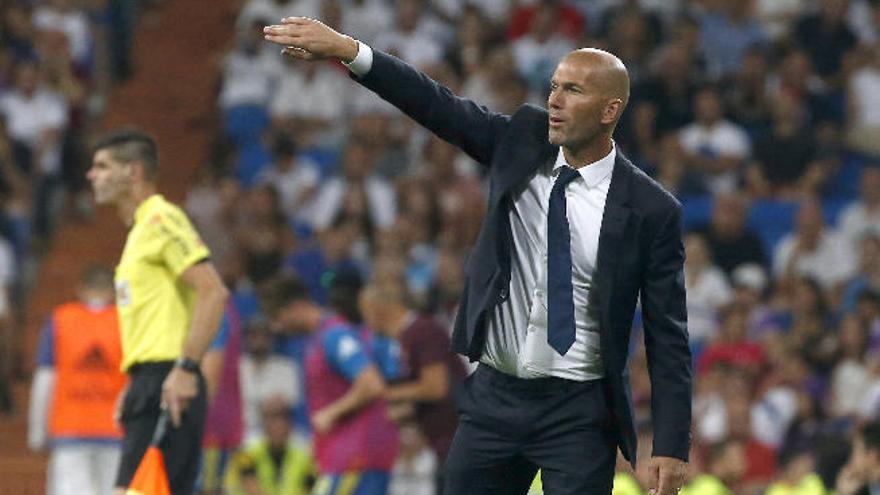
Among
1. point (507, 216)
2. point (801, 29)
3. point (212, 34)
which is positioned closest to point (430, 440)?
point (507, 216)

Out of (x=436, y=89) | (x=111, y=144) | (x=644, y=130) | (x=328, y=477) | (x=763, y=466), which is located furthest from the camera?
(x=644, y=130)

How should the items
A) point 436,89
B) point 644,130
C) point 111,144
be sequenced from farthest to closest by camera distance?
point 644,130 < point 111,144 < point 436,89

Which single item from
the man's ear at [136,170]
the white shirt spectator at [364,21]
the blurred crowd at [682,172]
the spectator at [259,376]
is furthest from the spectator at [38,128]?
the man's ear at [136,170]

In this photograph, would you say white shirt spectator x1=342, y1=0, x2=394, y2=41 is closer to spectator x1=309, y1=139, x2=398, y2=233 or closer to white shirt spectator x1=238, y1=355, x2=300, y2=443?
spectator x1=309, y1=139, x2=398, y2=233

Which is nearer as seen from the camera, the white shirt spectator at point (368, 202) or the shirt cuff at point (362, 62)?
the shirt cuff at point (362, 62)

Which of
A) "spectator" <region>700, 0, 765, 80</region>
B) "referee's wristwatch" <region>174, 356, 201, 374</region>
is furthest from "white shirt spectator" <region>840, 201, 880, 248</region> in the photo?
"referee's wristwatch" <region>174, 356, 201, 374</region>

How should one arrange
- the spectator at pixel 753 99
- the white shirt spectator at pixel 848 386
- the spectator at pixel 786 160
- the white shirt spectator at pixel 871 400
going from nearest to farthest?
the white shirt spectator at pixel 871 400
the white shirt spectator at pixel 848 386
the spectator at pixel 786 160
the spectator at pixel 753 99

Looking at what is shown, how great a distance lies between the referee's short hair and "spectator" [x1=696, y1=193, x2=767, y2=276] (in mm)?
7234

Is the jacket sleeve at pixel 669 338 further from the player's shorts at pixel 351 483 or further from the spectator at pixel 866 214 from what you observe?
the spectator at pixel 866 214

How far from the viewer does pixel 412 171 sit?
15852 mm

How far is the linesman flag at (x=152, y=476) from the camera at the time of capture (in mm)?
7496

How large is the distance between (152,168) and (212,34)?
435 inches

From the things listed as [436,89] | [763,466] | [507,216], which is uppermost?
[436,89]

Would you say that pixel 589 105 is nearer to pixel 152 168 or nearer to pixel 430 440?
pixel 152 168
